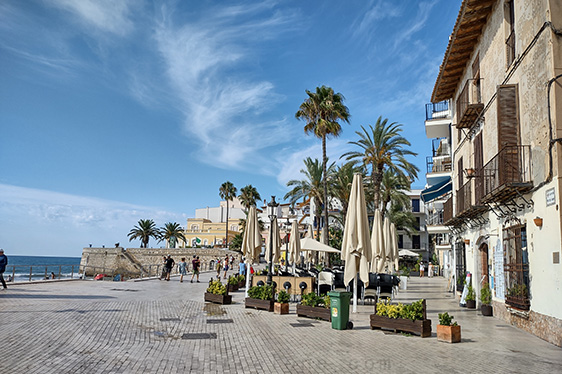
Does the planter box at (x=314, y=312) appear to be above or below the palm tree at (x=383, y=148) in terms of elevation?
below

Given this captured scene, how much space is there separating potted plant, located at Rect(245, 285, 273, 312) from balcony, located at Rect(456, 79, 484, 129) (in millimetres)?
9229

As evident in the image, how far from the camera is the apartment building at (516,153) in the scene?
385 inches

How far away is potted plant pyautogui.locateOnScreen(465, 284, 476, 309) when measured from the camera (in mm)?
16500

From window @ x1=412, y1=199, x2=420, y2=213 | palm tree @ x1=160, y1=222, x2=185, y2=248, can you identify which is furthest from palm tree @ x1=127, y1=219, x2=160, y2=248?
window @ x1=412, y1=199, x2=420, y2=213

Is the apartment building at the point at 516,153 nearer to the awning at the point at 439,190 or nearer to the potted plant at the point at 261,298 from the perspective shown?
the awning at the point at 439,190

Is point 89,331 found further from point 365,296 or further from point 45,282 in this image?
point 45,282

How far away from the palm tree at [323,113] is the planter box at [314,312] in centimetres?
1966

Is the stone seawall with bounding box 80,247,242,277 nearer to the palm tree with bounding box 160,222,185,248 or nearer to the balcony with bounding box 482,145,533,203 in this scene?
the palm tree with bounding box 160,222,185,248

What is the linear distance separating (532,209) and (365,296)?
738cm

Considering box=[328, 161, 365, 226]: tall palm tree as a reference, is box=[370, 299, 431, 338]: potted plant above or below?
below

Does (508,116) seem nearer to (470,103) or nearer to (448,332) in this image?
(470,103)

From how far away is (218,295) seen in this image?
1611 centimetres

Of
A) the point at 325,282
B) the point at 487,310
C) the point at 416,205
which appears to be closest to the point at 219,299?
the point at 325,282

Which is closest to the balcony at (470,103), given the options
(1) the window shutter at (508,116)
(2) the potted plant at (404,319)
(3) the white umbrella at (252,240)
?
(1) the window shutter at (508,116)
